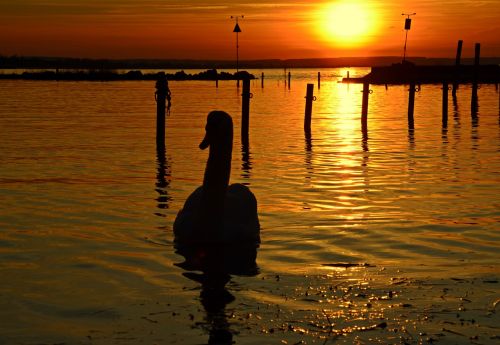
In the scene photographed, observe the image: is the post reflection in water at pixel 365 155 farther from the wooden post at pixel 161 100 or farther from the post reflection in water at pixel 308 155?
the wooden post at pixel 161 100

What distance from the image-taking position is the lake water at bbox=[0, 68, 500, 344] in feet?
29.0

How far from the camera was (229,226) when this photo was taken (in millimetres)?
12625

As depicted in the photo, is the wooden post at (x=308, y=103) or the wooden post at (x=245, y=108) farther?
the wooden post at (x=308, y=103)

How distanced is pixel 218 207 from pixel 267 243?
121cm

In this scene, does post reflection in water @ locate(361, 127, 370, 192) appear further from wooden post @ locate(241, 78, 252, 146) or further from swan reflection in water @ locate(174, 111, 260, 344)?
swan reflection in water @ locate(174, 111, 260, 344)

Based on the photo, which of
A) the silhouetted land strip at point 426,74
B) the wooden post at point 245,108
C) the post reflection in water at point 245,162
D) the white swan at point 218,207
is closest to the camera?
the white swan at point 218,207

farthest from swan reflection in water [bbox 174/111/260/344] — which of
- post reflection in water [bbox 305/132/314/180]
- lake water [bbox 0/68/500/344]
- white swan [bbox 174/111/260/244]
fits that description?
post reflection in water [bbox 305/132/314/180]

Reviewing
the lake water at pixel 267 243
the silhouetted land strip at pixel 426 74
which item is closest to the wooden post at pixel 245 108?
the lake water at pixel 267 243

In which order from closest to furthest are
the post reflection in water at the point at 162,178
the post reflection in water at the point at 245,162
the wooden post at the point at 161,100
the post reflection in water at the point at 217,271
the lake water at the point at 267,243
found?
the post reflection in water at the point at 217,271 < the lake water at the point at 267,243 < the post reflection in water at the point at 162,178 < the post reflection in water at the point at 245,162 < the wooden post at the point at 161,100

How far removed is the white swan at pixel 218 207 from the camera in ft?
40.1

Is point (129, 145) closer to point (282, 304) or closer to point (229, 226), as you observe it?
point (229, 226)

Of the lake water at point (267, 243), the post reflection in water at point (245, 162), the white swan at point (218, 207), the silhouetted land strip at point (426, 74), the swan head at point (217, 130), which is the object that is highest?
the swan head at point (217, 130)

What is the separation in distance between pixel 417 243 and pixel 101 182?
30.4 feet

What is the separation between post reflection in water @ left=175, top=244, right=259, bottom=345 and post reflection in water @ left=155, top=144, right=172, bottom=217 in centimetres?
347
